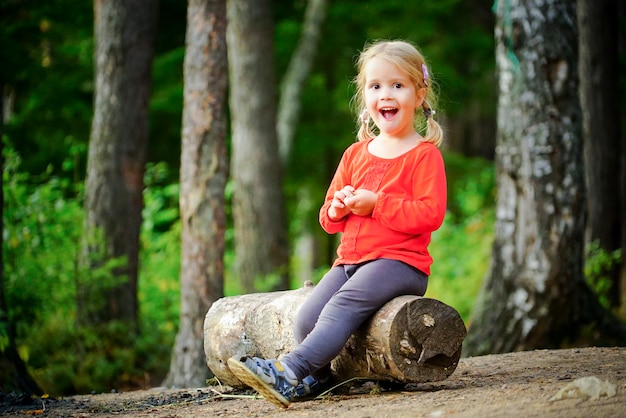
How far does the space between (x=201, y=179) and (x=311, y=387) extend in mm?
3149

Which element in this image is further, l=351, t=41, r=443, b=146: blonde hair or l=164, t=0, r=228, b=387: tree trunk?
l=164, t=0, r=228, b=387: tree trunk

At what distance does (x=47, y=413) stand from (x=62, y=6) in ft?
36.5

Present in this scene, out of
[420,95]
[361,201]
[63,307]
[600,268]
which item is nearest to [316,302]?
[361,201]

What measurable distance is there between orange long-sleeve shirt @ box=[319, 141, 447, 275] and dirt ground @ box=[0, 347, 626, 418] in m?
0.80

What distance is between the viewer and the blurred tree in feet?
25.7

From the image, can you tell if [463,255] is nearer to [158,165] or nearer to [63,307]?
[158,165]

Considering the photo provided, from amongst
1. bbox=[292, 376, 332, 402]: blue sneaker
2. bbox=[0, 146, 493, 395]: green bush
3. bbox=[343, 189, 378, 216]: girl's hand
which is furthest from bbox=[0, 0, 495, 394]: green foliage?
bbox=[343, 189, 378, 216]: girl's hand

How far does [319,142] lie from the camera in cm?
1777

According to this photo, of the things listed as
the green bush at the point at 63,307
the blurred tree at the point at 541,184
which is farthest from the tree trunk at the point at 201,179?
the blurred tree at the point at 541,184

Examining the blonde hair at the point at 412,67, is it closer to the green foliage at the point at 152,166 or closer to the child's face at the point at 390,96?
the child's face at the point at 390,96

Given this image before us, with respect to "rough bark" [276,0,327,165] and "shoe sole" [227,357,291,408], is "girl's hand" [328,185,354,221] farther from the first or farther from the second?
"rough bark" [276,0,327,165]

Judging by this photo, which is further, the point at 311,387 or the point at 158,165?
the point at 158,165

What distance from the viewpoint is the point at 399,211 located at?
488 cm

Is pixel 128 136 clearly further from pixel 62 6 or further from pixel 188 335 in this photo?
pixel 62 6
